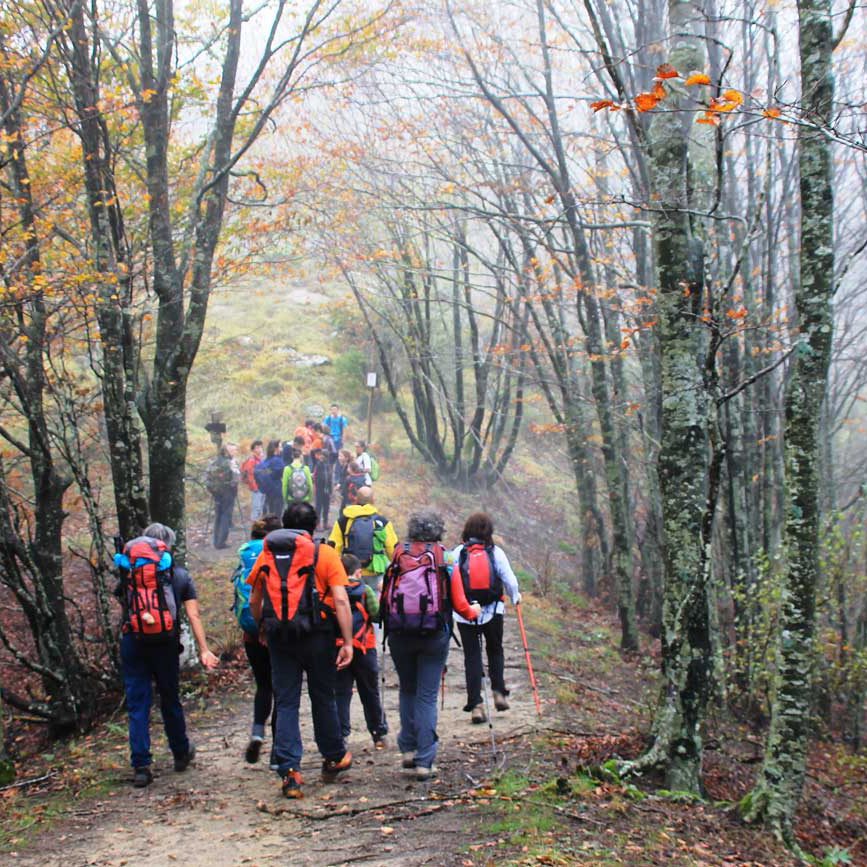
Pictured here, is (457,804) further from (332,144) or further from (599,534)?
A: (332,144)

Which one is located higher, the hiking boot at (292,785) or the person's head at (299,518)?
the person's head at (299,518)

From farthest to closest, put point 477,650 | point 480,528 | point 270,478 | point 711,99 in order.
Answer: point 270,478 < point 477,650 < point 480,528 < point 711,99

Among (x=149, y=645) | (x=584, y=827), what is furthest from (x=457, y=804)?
(x=149, y=645)

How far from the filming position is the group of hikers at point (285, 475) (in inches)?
583

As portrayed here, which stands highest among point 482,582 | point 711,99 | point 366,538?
point 711,99

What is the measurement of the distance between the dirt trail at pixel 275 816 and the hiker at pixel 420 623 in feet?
1.01

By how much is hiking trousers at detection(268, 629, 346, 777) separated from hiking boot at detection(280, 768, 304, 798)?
31 millimetres

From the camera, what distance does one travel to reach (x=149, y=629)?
5828 millimetres

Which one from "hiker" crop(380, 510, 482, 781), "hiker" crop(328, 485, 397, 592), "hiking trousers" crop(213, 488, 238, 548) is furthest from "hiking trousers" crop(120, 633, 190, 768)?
"hiking trousers" crop(213, 488, 238, 548)

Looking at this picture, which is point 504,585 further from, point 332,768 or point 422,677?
point 332,768

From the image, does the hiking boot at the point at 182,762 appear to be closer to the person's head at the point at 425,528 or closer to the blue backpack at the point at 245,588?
the blue backpack at the point at 245,588

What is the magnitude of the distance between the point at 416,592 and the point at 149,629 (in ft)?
6.32

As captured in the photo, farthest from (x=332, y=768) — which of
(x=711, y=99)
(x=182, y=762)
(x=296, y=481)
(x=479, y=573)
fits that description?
(x=296, y=481)

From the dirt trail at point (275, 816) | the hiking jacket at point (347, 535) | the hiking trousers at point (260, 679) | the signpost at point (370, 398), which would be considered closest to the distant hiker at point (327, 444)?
Result: the signpost at point (370, 398)
